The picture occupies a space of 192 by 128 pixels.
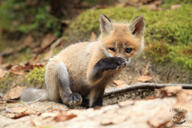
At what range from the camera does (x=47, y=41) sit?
342 inches

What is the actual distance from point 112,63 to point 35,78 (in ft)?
9.54

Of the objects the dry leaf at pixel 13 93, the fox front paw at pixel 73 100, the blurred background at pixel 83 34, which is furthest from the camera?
the blurred background at pixel 83 34

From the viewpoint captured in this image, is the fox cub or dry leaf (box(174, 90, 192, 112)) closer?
dry leaf (box(174, 90, 192, 112))

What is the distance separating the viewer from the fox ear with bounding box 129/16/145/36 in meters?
4.60

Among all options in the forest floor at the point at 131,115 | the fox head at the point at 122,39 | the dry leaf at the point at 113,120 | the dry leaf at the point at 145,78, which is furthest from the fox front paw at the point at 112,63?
the dry leaf at the point at 145,78

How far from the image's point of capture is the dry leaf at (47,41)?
8.59 m

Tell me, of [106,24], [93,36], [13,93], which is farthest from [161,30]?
[13,93]

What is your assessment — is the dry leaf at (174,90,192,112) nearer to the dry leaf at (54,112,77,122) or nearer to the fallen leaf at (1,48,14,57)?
the dry leaf at (54,112,77,122)

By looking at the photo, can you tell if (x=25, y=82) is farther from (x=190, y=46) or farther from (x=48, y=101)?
(x=190, y=46)

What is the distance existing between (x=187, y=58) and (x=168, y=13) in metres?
2.04

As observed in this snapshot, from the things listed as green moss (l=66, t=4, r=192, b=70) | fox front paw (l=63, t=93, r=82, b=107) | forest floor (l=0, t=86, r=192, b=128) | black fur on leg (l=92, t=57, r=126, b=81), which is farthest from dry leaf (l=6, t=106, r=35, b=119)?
green moss (l=66, t=4, r=192, b=70)

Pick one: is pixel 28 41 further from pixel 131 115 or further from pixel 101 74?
pixel 131 115

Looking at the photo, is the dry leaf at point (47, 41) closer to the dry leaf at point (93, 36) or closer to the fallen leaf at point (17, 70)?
the dry leaf at point (93, 36)

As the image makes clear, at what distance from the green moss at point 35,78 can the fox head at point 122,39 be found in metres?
2.38
